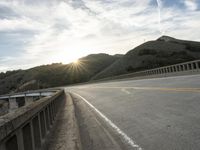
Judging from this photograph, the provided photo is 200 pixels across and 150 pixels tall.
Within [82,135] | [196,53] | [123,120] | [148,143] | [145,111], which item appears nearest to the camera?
[148,143]

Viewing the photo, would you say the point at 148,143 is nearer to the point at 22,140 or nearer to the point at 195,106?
the point at 22,140

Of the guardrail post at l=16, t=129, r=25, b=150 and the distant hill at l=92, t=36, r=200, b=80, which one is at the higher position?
the distant hill at l=92, t=36, r=200, b=80

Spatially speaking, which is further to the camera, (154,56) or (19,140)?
(154,56)

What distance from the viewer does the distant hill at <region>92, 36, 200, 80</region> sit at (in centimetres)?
13312

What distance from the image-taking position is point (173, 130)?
26.2 feet

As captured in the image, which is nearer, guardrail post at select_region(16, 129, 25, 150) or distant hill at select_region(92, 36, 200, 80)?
guardrail post at select_region(16, 129, 25, 150)

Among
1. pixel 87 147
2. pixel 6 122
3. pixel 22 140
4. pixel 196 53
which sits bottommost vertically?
pixel 87 147

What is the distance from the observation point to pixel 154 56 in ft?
466

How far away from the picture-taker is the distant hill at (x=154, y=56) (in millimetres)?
133125

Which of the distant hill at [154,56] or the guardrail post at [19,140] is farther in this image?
the distant hill at [154,56]

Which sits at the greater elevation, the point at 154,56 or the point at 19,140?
the point at 154,56

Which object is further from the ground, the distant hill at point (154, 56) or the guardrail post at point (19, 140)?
the distant hill at point (154, 56)

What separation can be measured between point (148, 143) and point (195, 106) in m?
3.70

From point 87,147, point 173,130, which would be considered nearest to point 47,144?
point 87,147
